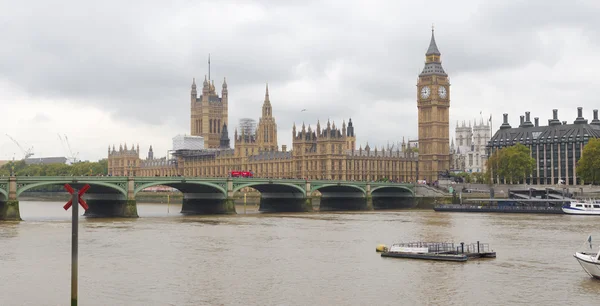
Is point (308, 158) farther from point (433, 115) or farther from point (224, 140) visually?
point (224, 140)

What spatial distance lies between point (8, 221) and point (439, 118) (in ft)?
300

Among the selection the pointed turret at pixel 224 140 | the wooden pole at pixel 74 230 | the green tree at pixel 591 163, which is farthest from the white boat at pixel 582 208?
the pointed turret at pixel 224 140

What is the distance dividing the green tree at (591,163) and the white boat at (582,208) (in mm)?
17695

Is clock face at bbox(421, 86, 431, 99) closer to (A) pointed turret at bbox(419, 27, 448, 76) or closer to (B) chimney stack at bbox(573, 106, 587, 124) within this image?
(A) pointed turret at bbox(419, 27, 448, 76)

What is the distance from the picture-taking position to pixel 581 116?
128 m

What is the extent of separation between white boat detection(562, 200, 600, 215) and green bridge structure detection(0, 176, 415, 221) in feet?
84.1

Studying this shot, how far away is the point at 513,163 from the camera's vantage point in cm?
11556

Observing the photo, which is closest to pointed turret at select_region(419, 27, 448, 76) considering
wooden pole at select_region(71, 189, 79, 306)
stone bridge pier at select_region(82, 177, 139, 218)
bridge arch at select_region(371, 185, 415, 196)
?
bridge arch at select_region(371, 185, 415, 196)

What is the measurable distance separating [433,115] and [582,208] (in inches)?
2445

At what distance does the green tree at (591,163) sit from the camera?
101875 millimetres

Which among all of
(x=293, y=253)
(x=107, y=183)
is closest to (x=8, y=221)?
(x=107, y=183)

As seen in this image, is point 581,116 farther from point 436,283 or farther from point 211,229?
point 436,283

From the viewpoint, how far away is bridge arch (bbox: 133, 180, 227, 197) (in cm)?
7746

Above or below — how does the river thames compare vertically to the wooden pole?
below
